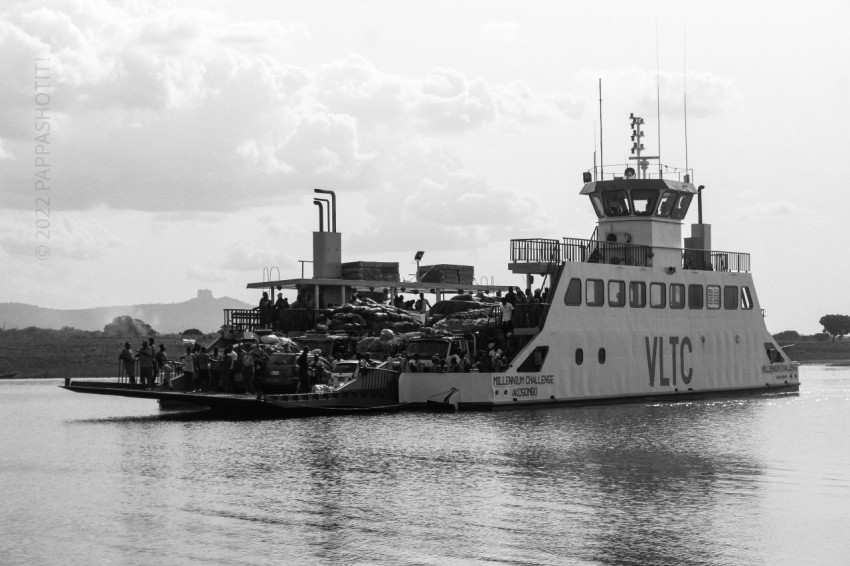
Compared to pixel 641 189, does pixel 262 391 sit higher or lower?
lower

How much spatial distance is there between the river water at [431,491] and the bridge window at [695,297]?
813 centimetres

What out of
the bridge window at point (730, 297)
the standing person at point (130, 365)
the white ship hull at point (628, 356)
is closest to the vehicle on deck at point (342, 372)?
the white ship hull at point (628, 356)

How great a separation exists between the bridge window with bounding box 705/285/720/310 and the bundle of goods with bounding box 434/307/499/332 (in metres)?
8.09

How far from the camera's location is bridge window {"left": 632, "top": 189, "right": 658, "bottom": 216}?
140ft

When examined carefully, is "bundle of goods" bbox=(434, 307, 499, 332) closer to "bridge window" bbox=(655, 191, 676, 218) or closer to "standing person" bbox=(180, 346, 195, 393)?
"bridge window" bbox=(655, 191, 676, 218)

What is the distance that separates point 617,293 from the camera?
4006 cm

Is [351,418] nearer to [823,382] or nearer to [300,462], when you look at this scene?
[300,462]

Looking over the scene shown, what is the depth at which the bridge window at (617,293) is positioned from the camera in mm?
39812

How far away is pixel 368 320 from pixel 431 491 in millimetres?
23407

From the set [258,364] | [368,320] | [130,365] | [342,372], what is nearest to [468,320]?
[368,320]

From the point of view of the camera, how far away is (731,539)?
15.9 m

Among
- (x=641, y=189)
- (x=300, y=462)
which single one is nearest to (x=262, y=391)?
(x=300, y=462)

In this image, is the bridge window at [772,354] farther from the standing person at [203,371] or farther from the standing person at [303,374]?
the standing person at [203,371]

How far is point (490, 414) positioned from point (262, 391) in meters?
6.95
